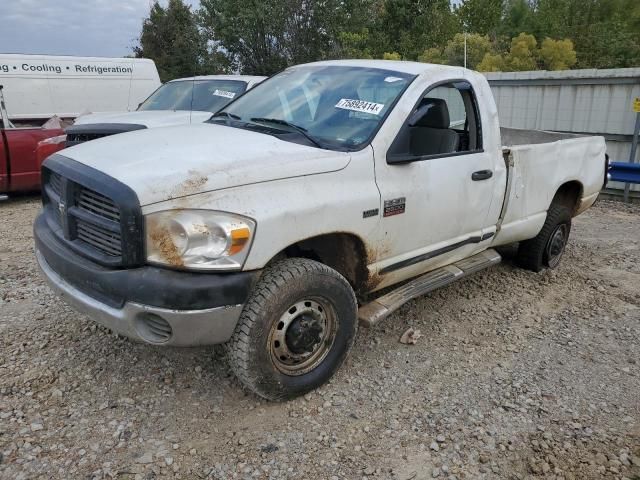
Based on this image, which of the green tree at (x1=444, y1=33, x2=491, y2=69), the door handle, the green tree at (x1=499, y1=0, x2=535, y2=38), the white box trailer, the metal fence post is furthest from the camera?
the green tree at (x1=499, y1=0, x2=535, y2=38)

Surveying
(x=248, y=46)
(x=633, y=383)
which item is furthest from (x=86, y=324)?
(x=248, y=46)

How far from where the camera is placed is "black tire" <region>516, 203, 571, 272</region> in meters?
5.02

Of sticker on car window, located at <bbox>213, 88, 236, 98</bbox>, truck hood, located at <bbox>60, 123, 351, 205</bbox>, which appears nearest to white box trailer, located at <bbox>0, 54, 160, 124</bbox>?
sticker on car window, located at <bbox>213, 88, 236, 98</bbox>

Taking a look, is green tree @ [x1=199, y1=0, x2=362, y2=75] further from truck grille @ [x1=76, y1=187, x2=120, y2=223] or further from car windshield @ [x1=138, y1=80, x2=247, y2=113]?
truck grille @ [x1=76, y1=187, x2=120, y2=223]

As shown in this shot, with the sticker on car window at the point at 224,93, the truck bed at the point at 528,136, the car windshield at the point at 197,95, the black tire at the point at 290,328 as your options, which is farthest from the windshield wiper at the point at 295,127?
the sticker on car window at the point at 224,93

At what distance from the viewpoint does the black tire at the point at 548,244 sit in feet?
16.5

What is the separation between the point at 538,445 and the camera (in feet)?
9.18

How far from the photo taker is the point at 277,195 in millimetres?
2742

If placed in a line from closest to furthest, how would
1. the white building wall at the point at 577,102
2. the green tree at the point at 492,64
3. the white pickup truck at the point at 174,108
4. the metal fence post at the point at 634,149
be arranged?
the white pickup truck at the point at 174,108, the metal fence post at the point at 634,149, the white building wall at the point at 577,102, the green tree at the point at 492,64

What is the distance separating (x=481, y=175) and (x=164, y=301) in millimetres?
2429

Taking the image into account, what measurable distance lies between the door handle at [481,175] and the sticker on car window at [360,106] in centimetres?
90

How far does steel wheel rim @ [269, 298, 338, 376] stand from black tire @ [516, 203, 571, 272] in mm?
2742

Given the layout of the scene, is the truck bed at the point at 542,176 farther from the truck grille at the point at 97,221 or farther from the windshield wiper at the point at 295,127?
the truck grille at the point at 97,221

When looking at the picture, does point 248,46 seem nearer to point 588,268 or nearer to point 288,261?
point 588,268
